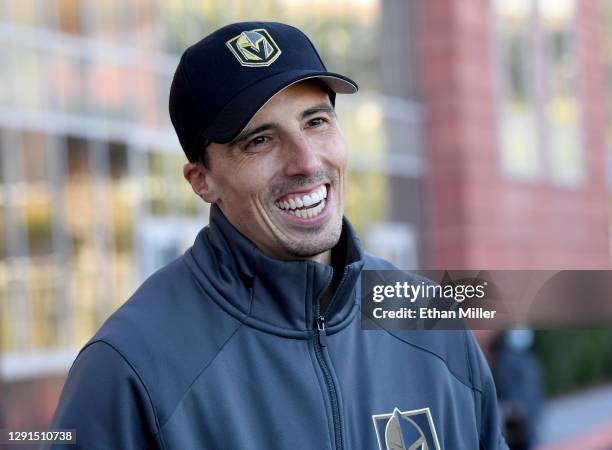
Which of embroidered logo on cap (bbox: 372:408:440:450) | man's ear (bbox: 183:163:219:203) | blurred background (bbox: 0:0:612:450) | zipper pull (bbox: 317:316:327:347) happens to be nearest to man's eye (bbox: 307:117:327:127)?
man's ear (bbox: 183:163:219:203)

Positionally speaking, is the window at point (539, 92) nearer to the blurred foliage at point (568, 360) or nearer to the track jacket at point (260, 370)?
the blurred foliage at point (568, 360)

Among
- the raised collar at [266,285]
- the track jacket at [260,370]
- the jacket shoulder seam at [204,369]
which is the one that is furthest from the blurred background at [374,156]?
the jacket shoulder seam at [204,369]

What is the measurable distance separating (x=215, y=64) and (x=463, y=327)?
80 cm

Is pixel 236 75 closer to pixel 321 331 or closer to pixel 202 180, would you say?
pixel 202 180

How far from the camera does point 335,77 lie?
7.13 ft

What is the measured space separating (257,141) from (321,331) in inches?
15.9

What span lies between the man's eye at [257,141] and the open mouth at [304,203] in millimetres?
120

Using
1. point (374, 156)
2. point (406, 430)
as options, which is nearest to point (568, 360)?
point (374, 156)

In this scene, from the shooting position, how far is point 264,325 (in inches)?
83.6

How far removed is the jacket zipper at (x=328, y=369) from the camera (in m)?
2.06

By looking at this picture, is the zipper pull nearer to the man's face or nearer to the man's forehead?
the man's face

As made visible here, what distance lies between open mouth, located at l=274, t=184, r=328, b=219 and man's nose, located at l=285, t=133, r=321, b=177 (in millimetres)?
45

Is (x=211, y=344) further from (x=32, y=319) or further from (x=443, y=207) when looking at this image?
(x=443, y=207)

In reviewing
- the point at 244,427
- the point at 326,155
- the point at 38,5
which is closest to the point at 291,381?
the point at 244,427
